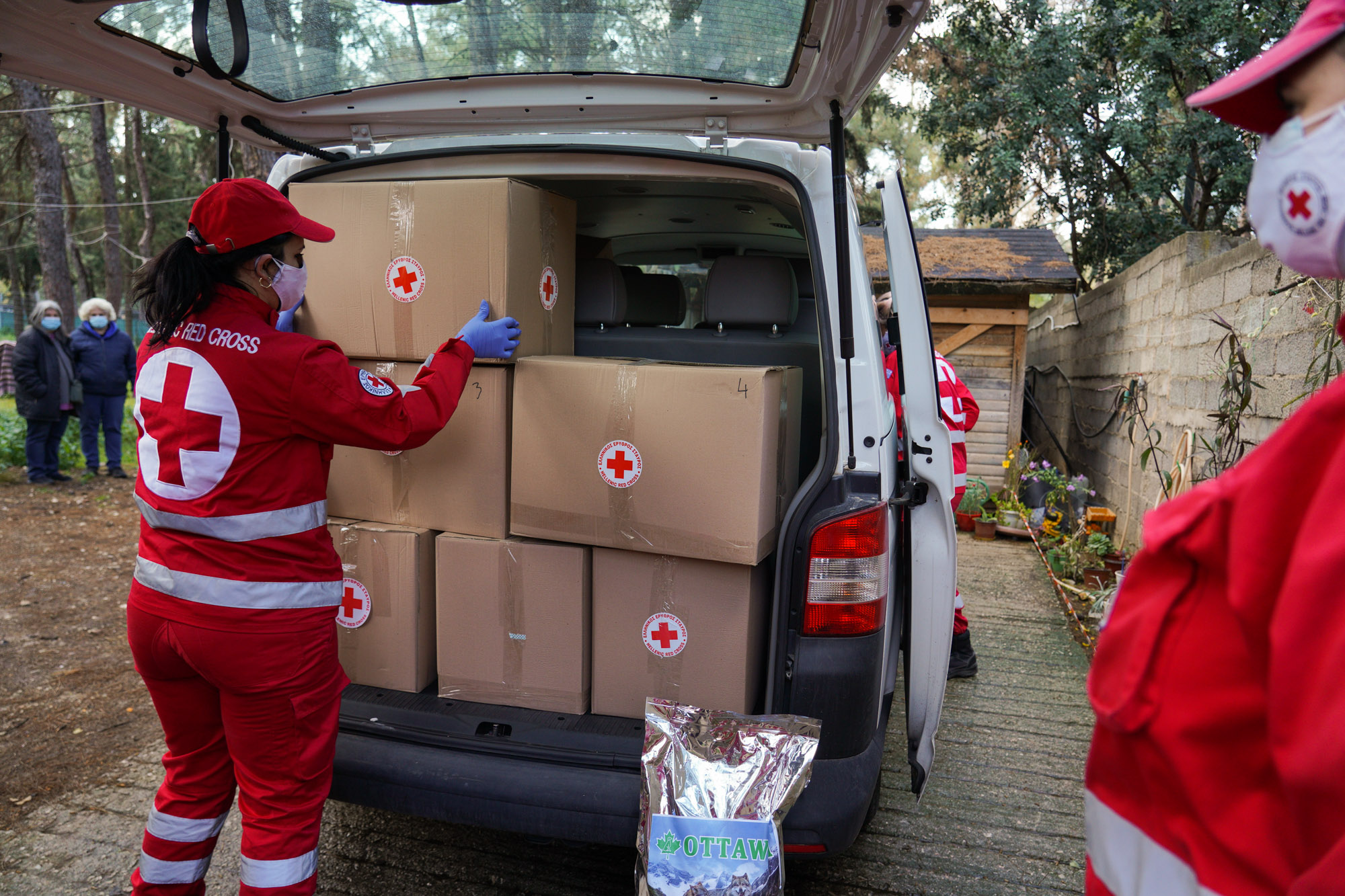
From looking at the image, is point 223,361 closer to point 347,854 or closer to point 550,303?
point 550,303

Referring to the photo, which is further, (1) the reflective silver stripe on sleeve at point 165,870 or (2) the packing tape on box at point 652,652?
(2) the packing tape on box at point 652,652

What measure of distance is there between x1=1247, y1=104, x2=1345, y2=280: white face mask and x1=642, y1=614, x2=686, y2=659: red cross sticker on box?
1.52m

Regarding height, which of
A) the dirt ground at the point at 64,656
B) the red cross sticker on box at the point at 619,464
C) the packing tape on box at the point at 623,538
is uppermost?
the red cross sticker on box at the point at 619,464

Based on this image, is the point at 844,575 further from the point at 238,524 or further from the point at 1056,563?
the point at 1056,563

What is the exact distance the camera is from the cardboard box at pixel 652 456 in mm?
1990

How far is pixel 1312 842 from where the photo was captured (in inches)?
30.4

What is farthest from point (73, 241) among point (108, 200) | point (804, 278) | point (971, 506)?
point (804, 278)

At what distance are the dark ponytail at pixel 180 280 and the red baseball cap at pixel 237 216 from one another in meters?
0.02

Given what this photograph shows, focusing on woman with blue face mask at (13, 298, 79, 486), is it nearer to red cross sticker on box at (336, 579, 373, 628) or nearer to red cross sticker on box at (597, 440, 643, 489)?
red cross sticker on box at (336, 579, 373, 628)

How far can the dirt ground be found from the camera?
3070mm

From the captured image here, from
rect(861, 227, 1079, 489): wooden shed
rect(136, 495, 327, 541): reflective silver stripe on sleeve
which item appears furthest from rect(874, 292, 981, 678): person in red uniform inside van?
rect(861, 227, 1079, 489): wooden shed

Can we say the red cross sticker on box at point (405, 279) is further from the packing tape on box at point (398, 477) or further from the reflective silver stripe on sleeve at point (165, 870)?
the reflective silver stripe on sleeve at point (165, 870)

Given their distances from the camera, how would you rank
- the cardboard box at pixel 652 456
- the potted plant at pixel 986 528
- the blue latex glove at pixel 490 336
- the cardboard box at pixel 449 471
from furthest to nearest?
1. the potted plant at pixel 986 528
2. the cardboard box at pixel 449 471
3. the blue latex glove at pixel 490 336
4. the cardboard box at pixel 652 456

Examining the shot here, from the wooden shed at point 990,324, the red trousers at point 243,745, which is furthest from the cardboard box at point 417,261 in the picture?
the wooden shed at point 990,324
